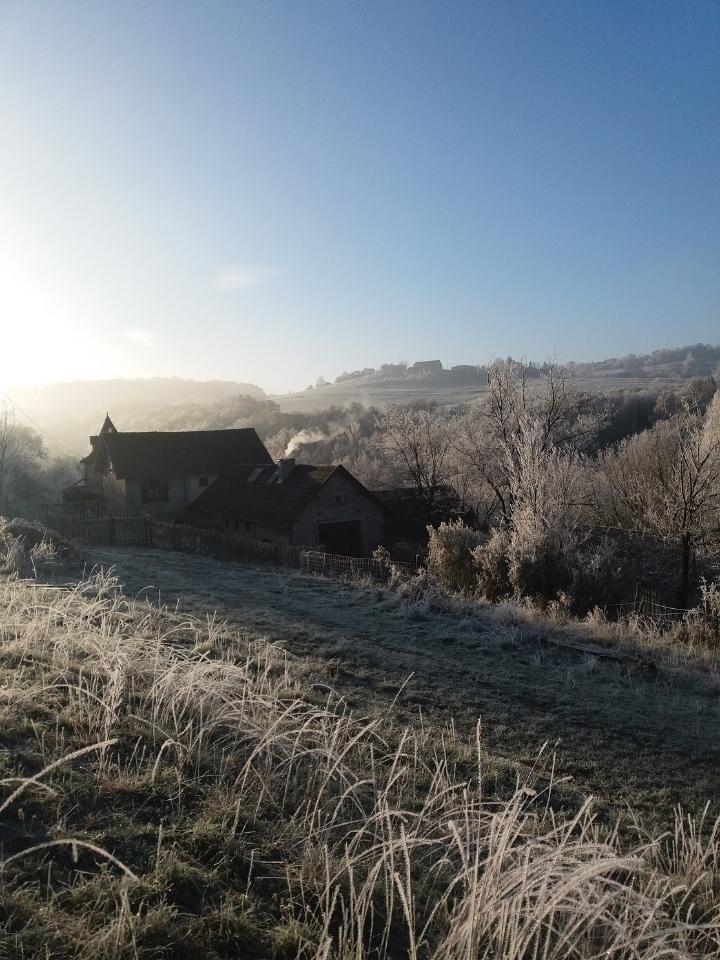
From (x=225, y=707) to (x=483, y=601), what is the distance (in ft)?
35.8

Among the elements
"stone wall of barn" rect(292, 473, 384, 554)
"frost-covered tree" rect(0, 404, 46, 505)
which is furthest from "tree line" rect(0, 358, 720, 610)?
"stone wall of barn" rect(292, 473, 384, 554)

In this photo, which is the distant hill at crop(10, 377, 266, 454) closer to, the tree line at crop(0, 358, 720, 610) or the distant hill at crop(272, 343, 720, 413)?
the distant hill at crop(272, 343, 720, 413)

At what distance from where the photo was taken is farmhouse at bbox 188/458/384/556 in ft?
87.8

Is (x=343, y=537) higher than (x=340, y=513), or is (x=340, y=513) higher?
(x=340, y=513)

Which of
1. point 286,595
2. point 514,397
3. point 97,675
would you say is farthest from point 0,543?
point 514,397

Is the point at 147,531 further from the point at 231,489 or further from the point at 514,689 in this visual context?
the point at 514,689

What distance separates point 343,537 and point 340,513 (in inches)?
43.1

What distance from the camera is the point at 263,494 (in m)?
29.5

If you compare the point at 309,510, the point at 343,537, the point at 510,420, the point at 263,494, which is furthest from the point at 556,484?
the point at 263,494

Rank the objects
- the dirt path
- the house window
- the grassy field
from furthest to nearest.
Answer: the house window < the dirt path < the grassy field

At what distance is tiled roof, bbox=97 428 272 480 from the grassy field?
25.1 meters

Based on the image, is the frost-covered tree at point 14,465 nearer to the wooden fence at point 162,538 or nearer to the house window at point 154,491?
the house window at point 154,491

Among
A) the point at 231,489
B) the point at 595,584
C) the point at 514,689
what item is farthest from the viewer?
the point at 231,489

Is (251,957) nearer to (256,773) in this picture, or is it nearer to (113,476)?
(256,773)
